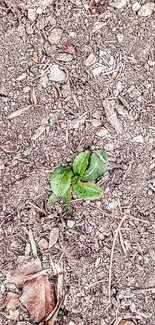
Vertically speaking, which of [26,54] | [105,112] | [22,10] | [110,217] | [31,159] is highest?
[22,10]

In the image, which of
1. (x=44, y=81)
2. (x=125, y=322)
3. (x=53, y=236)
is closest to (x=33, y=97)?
(x=44, y=81)

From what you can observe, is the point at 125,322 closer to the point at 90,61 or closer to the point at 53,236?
the point at 53,236

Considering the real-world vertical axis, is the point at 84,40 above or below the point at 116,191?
above

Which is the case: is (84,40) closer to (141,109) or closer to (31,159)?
(141,109)

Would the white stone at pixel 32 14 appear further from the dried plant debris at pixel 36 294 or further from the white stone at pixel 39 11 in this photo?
the dried plant debris at pixel 36 294

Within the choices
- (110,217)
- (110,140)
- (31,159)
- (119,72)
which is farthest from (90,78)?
(110,217)

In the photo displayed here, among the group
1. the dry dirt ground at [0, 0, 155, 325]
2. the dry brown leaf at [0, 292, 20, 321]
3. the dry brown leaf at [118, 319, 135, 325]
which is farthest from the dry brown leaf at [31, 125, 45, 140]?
the dry brown leaf at [118, 319, 135, 325]
